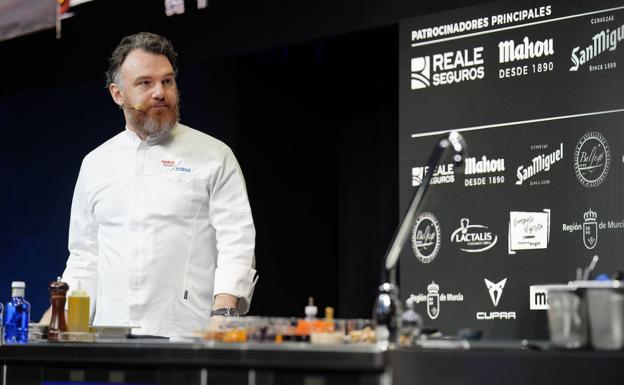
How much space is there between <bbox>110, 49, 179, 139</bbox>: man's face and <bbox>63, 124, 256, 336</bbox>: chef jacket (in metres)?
0.08

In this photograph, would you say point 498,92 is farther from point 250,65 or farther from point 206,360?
point 206,360

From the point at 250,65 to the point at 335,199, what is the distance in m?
1.34

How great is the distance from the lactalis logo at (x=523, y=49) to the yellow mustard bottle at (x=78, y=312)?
2458 mm

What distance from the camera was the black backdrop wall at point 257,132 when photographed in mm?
5879

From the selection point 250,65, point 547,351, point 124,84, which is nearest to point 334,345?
point 547,351

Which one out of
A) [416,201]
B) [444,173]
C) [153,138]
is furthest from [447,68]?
[416,201]

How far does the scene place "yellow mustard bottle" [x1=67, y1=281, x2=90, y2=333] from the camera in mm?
2535

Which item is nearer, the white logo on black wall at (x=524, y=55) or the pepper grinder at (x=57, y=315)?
the pepper grinder at (x=57, y=315)

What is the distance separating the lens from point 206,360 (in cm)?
206

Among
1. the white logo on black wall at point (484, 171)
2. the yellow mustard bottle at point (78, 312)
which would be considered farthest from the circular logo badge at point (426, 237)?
the yellow mustard bottle at point (78, 312)

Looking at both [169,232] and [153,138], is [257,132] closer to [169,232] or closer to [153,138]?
[153,138]

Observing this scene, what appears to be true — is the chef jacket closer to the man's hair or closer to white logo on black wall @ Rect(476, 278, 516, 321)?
the man's hair

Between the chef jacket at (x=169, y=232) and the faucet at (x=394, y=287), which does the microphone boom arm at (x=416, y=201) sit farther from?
the chef jacket at (x=169, y=232)

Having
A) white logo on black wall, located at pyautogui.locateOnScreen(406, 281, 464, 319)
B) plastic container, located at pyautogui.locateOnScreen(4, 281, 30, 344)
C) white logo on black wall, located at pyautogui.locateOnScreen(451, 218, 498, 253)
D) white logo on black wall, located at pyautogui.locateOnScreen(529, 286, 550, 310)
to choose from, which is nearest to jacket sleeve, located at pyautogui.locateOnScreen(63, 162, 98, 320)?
plastic container, located at pyautogui.locateOnScreen(4, 281, 30, 344)
